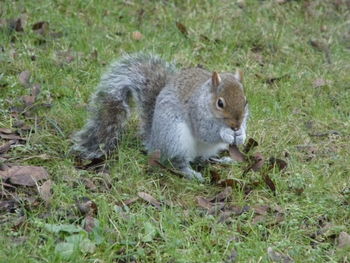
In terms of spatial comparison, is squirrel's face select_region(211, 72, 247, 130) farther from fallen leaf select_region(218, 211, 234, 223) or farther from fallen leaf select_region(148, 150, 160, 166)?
fallen leaf select_region(218, 211, 234, 223)

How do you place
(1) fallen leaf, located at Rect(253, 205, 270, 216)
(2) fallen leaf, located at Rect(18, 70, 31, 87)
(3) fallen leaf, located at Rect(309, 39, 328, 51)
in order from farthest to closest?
(3) fallen leaf, located at Rect(309, 39, 328, 51) < (2) fallen leaf, located at Rect(18, 70, 31, 87) < (1) fallen leaf, located at Rect(253, 205, 270, 216)

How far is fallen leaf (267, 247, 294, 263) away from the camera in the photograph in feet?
7.82

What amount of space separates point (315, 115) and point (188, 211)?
Answer: 4.38ft

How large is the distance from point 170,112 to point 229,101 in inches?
11.7

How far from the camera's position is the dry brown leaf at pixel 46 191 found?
8.67 feet

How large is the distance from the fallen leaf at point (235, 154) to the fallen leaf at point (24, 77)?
1.17m

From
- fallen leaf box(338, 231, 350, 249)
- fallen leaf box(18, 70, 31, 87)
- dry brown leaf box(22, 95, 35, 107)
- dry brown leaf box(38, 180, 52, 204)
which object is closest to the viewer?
fallen leaf box(338, 231, 350, 249)

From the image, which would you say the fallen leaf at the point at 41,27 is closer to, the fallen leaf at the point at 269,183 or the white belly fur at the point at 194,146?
the white belly fur at the point at 194,146

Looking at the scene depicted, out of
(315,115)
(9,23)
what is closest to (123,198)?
(315,115)

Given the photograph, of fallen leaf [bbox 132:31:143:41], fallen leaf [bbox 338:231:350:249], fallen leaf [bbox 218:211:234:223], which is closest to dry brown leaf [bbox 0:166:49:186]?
fallen leaf [bbox 218:211:234:223]

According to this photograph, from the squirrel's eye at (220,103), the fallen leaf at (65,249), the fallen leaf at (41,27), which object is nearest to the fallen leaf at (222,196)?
the squirrel's eye at (220,103)

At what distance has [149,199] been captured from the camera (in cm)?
279

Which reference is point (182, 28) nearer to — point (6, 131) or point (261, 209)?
point (6, 131)

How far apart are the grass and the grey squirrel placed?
0.11 m
